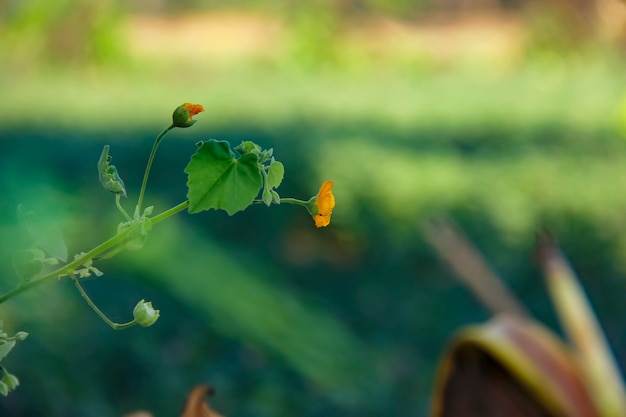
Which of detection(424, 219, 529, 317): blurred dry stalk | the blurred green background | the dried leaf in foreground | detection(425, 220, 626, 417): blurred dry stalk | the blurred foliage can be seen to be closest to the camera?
the dried leaf in foreground

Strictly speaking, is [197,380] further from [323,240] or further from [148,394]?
[323,240]

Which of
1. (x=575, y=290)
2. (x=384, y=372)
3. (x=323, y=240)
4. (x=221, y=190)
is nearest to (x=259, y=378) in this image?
(x=384, y=372)

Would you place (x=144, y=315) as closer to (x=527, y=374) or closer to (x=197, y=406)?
(x=197, y=406)

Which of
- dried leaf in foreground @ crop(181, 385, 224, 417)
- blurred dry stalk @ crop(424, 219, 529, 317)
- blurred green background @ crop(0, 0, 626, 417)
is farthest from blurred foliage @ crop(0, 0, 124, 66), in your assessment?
dried leaf in foreground @ crop(181, 385, 224, 417)

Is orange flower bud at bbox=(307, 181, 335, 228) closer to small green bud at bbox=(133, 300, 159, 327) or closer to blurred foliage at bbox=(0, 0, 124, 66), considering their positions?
small green bud at bbox=(133, 300, 159, 327)

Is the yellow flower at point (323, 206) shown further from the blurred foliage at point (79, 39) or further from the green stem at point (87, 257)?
the blurred foliage at point (79, 39)

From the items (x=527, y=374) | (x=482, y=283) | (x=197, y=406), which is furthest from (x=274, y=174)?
(x=482, y=283)

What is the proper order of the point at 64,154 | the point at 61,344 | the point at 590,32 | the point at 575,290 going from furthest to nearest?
the point at 590,32
the point at 64,154
the point at 61,344
the point at 575,290
